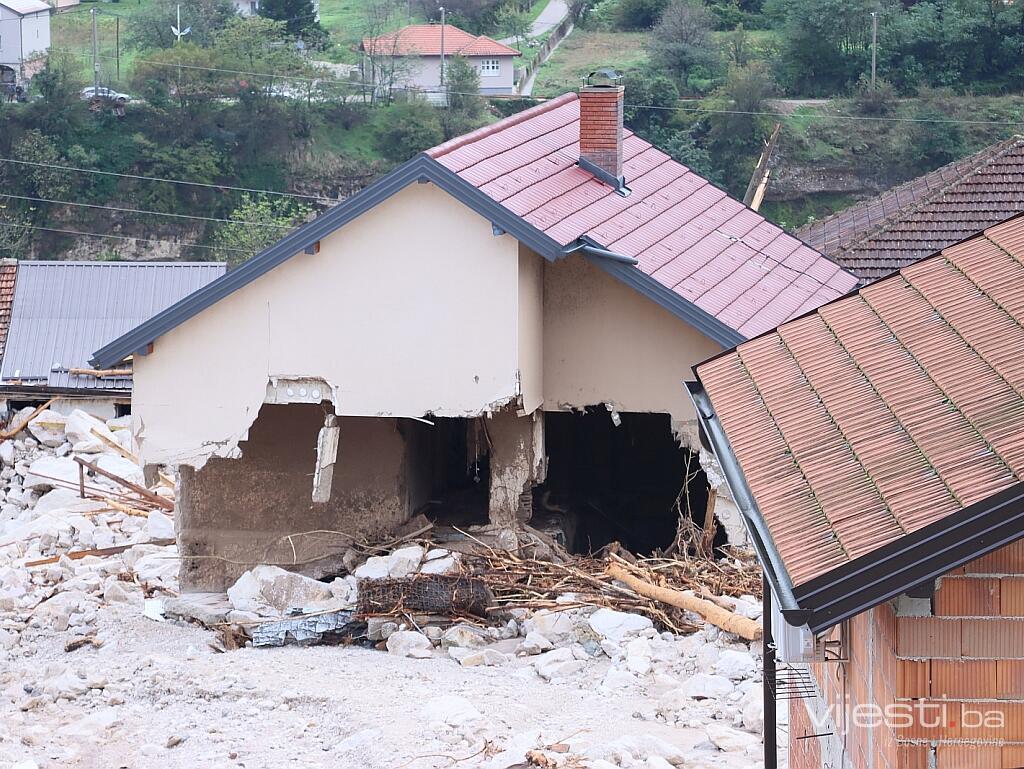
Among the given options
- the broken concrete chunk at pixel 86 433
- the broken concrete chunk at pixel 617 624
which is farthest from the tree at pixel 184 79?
the broken concrete chunk at pixel 617 624

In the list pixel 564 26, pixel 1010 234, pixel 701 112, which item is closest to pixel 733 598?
pixel 1010 234

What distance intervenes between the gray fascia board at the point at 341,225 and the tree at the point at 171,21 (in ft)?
232

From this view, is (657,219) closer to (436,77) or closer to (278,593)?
(278,593)

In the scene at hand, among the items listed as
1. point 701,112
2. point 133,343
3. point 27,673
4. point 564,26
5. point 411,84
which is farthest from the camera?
point 564,26

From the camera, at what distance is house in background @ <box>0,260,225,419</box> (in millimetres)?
28609

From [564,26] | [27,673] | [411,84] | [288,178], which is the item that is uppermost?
[564,26]

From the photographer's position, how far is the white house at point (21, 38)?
255 ft

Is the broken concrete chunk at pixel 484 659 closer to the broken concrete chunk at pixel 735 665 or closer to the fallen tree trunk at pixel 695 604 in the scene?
the fallen tree trunk at pixel 695 604

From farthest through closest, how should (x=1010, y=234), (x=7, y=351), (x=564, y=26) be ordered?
(x=564, y=26) < (x=7, y=351) < (x=1010, y=234)

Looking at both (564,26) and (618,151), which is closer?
(618,151)

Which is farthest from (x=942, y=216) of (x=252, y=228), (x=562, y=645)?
(x=252, y=228)

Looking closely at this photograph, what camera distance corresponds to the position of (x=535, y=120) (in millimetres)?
16828

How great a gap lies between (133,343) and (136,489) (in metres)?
7.63

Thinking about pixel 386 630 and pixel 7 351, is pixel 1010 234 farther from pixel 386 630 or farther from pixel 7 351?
pixel 7 351
